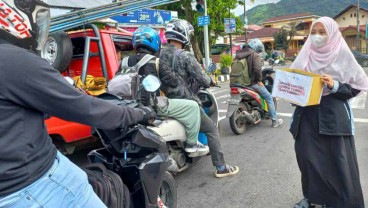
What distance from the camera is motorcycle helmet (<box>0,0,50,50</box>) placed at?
1362 millimetres

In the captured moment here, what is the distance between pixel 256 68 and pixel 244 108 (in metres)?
0.73

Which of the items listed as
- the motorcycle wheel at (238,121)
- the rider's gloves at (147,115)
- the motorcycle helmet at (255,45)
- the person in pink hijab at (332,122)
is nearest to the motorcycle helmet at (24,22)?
the rider's gloves at (147,115)

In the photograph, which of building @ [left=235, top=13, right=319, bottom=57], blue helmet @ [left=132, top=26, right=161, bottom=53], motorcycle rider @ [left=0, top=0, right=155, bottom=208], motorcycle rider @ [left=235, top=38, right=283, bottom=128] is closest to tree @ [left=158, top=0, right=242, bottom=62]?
motorcycle rider @ [left=235, top=38, right=283, bottom=128]

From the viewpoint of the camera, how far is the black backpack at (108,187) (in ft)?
6.21

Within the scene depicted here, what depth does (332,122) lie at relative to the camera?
111 inches

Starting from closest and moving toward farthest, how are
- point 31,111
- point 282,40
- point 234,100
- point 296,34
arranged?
point 31,111 → point 234,100 → point 282,40 → point 296,34

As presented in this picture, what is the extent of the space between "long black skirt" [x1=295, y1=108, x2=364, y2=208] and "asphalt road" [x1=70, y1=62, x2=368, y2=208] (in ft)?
1.59

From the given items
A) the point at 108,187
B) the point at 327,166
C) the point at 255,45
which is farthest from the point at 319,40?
the point at 255,45

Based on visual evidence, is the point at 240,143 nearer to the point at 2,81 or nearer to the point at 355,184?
Answer: the point at 355,184

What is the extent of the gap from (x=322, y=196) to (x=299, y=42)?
190 ft

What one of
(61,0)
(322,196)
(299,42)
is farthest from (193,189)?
(299,42)

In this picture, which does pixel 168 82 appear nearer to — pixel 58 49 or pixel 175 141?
pixel 175 141

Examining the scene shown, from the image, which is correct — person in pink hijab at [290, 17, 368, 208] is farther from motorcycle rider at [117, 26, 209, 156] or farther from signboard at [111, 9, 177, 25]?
signboard at [111, 9, 177, 25]

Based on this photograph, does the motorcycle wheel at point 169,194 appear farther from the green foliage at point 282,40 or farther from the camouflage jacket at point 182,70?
the green foliage at point 282,40
